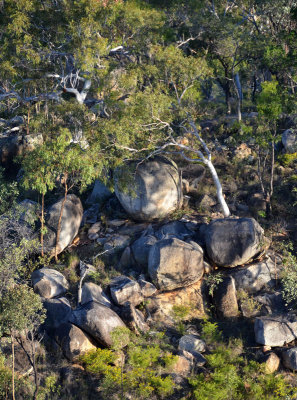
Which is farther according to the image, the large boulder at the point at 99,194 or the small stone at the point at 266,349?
the large boulder at the point at 99,194

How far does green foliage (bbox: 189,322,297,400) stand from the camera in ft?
44.6

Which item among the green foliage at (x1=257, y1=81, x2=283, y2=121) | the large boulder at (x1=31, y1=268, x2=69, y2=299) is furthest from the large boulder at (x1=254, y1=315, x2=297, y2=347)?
the green foliage at (x1=257, y1=81, x2=283, y2=121)

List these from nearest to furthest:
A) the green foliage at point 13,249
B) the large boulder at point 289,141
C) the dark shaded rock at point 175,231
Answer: the green foliage at point 13,249 < the dark shaded rock at point 175,231 < the large boulder at point 289,141

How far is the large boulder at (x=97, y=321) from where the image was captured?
49.2 feet

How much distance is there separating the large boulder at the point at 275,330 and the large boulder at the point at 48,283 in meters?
7.14

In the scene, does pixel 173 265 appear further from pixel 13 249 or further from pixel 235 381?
pixel 13 249

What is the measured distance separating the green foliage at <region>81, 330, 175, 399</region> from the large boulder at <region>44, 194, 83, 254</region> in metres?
6.15

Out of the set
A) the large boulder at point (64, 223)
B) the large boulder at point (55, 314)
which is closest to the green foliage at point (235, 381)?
the large boulder at point (55, 314)

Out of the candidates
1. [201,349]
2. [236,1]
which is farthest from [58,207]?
[236,1]

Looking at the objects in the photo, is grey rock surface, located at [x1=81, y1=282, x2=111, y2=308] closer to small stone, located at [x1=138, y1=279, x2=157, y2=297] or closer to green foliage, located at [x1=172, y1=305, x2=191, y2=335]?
small stone, located at [x1=138, y1=279, x2=157, y2=297]

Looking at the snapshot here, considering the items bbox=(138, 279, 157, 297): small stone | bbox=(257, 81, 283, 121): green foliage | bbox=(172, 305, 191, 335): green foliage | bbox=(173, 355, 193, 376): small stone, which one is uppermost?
bbox=(257, 81, 283, 121): green foliage

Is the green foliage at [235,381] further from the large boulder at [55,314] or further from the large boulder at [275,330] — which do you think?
the large boulder at [55,314]

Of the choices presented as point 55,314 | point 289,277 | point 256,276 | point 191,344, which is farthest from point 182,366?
point 256,276

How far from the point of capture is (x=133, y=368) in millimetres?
14281
